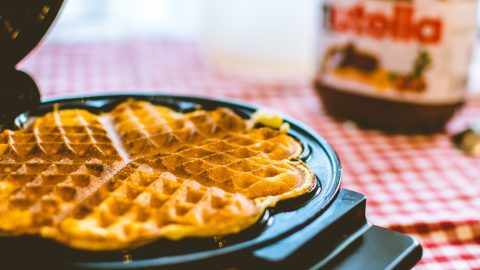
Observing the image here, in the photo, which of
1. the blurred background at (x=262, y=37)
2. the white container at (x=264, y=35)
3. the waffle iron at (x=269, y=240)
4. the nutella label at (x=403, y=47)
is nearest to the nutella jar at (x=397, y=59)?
the nutella label at (x=403, y=47)

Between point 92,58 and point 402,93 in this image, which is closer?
point 402,93

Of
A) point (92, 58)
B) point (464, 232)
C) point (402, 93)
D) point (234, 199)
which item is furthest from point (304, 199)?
point (92, 58)

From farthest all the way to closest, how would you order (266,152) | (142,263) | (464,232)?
(464,232), (266,152), (142,263)

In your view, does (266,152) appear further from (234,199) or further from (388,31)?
(388,31)

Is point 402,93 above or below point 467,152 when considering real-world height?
above

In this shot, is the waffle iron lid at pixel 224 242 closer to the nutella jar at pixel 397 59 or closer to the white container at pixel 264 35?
the nutella jar at pixel 397 59

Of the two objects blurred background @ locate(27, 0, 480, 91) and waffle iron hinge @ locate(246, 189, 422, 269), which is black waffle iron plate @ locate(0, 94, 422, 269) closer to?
waffle iron hinge @ locate(246, 189, 422, 269)
